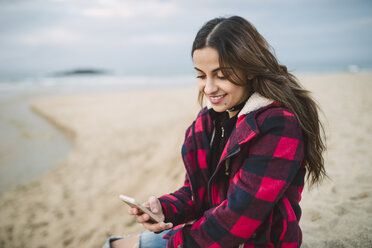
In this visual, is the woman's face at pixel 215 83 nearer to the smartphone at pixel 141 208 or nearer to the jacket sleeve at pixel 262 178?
the jacket sleeve at pixel 262 178

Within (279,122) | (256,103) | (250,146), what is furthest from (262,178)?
(256,103)

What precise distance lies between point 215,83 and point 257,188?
2.14 feet

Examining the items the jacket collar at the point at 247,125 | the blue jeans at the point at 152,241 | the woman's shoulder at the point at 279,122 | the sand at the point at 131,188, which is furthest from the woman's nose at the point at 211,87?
the sand at the point at 131,188

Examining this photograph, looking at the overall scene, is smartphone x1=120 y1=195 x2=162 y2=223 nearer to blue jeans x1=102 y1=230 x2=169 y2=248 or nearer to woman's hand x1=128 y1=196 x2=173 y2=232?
woman's hand x1=128 y1=196 x2=173 y2=232

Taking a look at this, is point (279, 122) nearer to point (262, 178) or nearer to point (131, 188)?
point (262, 178)

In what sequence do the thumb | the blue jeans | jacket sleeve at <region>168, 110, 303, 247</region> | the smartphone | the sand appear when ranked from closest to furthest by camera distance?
jacket sleeve at <region>168, 110, 303, 247</region>, the smartphone, the thumb, the blue jeans, the sand

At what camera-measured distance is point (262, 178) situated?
4.10 ft

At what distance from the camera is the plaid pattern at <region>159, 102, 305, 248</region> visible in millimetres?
1254

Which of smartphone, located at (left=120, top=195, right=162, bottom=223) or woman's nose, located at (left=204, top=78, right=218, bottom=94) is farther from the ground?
woman's nose, located at (left=204, top=78, right=218, bottom=94)

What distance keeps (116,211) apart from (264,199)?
3252 mm

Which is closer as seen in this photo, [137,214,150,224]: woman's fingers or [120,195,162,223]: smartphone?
[120,195,162,223]: smartphone

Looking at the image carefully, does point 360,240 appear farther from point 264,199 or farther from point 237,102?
point 237,102

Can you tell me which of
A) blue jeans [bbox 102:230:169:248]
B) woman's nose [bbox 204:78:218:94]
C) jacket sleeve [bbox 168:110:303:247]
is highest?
woman's nose [bbox 204:78:218:94]

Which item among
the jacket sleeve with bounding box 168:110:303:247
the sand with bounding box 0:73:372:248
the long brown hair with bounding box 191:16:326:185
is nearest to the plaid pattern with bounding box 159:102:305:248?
the jacket sleeve with bounding box 168:110:303:247
